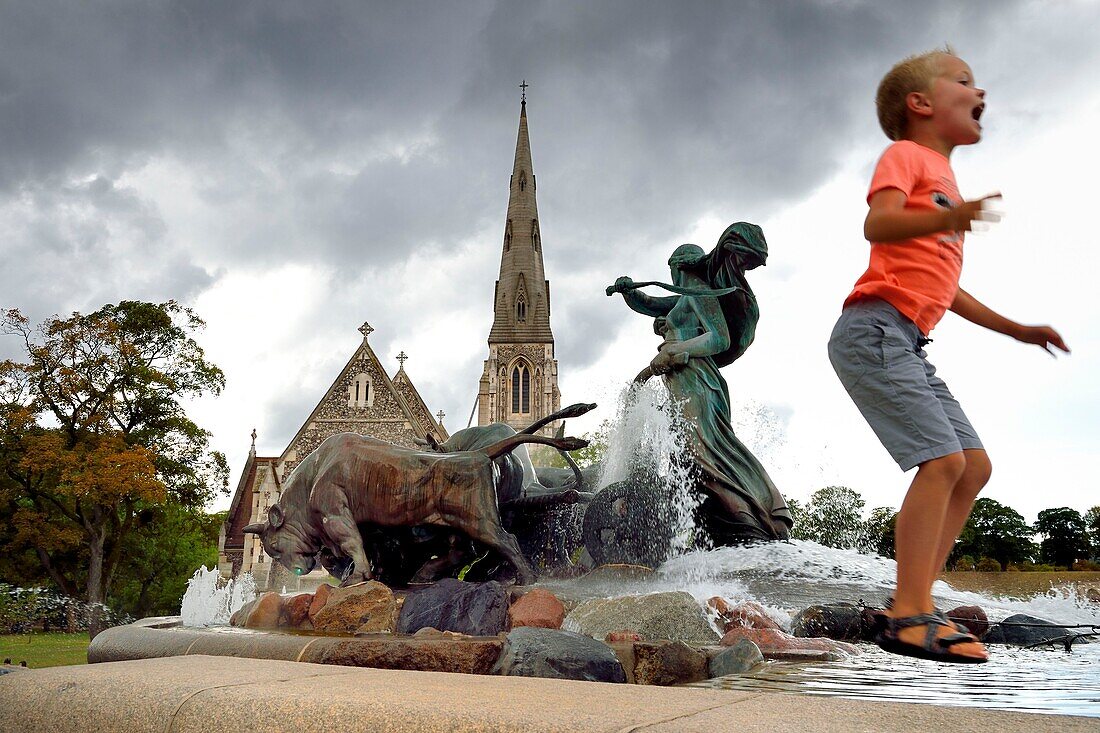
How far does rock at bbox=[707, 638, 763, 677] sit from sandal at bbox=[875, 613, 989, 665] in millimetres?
1851

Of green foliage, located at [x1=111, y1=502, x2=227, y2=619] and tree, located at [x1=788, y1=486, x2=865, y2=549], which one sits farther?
green foliage, located at [x1=111, y1=502, x2=227, y2=619]

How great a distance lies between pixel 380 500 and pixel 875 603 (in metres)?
3.49

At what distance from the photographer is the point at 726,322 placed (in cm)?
815

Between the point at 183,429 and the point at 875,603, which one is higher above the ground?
the point at 183,429

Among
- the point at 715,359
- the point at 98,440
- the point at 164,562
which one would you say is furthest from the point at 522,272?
the point at 715,359

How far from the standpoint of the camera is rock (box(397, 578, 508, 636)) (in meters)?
4.95

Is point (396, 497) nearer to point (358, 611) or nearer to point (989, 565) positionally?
point (358, 611)

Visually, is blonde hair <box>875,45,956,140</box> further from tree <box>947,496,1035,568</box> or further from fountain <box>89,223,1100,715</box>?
tree <box>947,496,1035,568</box>

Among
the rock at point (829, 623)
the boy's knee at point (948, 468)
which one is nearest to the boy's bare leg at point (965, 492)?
the boy's knee at point (948, 468)

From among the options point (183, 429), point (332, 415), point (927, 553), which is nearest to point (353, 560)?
point (927, 553)

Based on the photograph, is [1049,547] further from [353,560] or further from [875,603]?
[353,560]

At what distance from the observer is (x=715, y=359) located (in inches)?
320

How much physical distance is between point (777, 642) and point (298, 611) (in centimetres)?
325

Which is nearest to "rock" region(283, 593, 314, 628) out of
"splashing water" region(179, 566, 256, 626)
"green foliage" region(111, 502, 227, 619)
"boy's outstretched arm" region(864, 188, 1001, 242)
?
"splashing water" region(179, 566, 256, 626)
